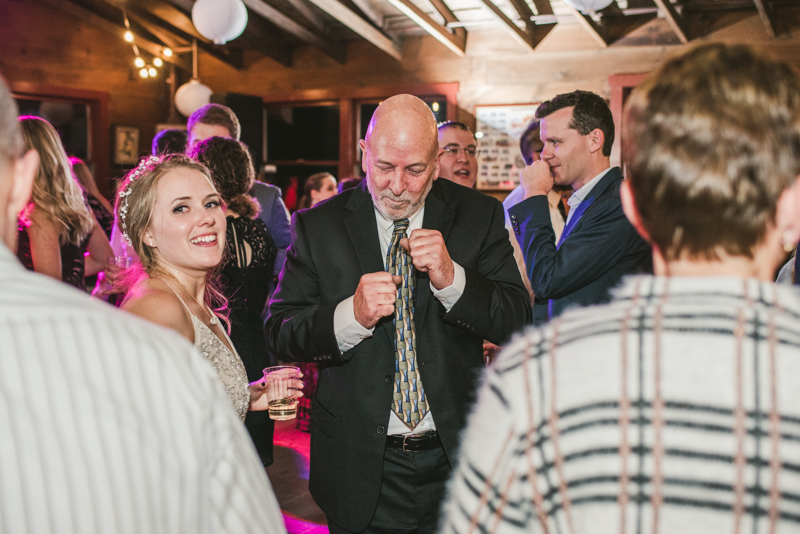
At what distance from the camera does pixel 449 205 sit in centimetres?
192

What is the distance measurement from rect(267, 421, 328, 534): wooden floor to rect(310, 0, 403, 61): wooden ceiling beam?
12.0 feet

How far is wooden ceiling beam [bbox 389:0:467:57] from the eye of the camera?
18.5 feet

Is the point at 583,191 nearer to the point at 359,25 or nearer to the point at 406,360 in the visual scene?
the point at 406,360

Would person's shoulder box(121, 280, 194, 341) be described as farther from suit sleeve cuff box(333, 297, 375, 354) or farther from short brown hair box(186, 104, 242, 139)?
short brown hair box(186, 104, 242, 139)

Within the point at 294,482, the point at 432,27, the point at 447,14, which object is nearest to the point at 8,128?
the point at 294,482

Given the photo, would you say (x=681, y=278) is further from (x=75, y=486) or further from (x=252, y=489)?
(x=75, y=486)

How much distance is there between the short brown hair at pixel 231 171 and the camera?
9.34ft

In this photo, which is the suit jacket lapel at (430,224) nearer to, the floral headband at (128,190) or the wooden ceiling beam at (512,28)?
the floral headband at (128,190)

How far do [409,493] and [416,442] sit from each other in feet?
0.48

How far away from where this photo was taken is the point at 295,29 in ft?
23.0

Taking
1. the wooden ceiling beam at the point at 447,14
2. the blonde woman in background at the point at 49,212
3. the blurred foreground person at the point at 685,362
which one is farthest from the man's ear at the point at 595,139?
the wooden ceiling beam at the point at 447,14

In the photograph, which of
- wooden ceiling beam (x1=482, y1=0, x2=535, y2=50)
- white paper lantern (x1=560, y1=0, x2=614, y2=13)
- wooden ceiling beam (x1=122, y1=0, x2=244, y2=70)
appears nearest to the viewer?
white paper lantern (x1=560, y1=0, x2=614, y2=13)

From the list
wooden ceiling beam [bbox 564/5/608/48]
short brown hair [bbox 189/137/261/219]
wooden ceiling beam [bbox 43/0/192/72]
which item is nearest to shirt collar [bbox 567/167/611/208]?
short brown hair [bbox 189/137/261/219]

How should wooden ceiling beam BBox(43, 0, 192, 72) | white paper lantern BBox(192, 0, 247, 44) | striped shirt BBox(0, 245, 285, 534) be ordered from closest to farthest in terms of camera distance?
striped shirt BBox(0, 245, 285, 534) < white paper lantern BBox(192, 0, 247, 44) < wooden ceiling beam BBox(43, 0, 192, 72)
